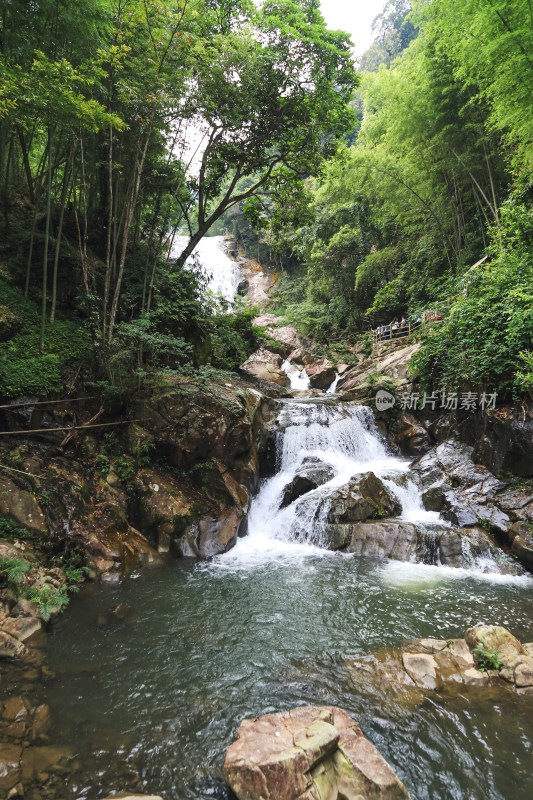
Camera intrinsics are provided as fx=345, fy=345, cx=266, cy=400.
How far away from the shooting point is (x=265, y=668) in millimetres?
3725

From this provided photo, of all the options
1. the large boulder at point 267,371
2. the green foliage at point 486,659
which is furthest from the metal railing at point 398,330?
the green foliage at point 486,659

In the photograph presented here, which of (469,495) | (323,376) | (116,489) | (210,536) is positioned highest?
(323,376)

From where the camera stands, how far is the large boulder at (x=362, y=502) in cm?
748

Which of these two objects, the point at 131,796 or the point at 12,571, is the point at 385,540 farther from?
the point at 12,571

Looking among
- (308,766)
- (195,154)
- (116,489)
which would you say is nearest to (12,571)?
(116,489)

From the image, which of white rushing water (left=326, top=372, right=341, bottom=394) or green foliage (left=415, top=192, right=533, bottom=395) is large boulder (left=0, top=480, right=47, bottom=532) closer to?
green foliage (left=415, top=192, right=533, bottom=395)

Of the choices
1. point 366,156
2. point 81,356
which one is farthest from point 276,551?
point 366,156

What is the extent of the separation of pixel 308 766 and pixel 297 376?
17494mm

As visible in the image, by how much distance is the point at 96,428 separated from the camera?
22.5 ft

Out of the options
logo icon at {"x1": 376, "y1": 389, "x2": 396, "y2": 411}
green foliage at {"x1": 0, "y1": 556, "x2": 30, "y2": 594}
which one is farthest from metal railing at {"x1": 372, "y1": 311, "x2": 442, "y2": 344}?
green foliage at {"x1": 0, "y1": 556, "x2": 30, "y2": 594}

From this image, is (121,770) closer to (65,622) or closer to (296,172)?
(65,622)

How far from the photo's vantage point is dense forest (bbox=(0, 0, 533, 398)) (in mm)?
6191

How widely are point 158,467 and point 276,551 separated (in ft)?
9.84

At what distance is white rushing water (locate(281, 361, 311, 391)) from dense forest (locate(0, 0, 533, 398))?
22.1 ft
